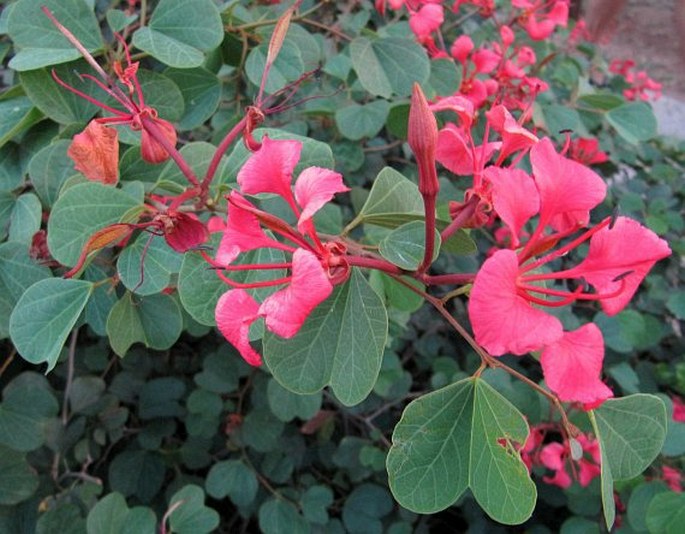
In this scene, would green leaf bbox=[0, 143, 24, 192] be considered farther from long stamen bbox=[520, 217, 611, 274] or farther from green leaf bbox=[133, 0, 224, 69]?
long stamen bbox=[520, 217, 611, 274]

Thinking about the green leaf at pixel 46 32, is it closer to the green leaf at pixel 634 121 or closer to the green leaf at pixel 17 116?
the green leaf at pixel 17 116

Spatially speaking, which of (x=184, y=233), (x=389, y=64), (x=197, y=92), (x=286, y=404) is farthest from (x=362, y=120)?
(x=184, y=233)

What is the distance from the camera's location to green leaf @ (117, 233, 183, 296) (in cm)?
72

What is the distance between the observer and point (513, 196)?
53 centimetres

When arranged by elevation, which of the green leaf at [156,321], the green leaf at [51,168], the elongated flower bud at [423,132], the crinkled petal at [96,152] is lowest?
the green leaf at [156,321]

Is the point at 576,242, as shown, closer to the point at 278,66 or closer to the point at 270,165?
the point at 270,165

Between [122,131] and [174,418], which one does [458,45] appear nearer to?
[122,131]

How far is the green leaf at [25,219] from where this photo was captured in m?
0.79

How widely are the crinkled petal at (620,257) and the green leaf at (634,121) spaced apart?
0.92 metres

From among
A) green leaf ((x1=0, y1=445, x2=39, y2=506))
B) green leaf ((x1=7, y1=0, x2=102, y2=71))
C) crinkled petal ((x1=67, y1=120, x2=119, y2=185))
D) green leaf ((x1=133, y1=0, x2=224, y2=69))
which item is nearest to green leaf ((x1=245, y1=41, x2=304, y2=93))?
green leaf ((x1=133, y1=0, x2=224, y2=69))

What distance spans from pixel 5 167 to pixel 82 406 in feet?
1.69

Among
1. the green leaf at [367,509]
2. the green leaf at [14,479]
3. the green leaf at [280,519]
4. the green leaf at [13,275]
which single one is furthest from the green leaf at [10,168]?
the green leaf at [367,509]

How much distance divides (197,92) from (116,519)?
610mm

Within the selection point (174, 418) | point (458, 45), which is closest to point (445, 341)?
point (174, 418)
